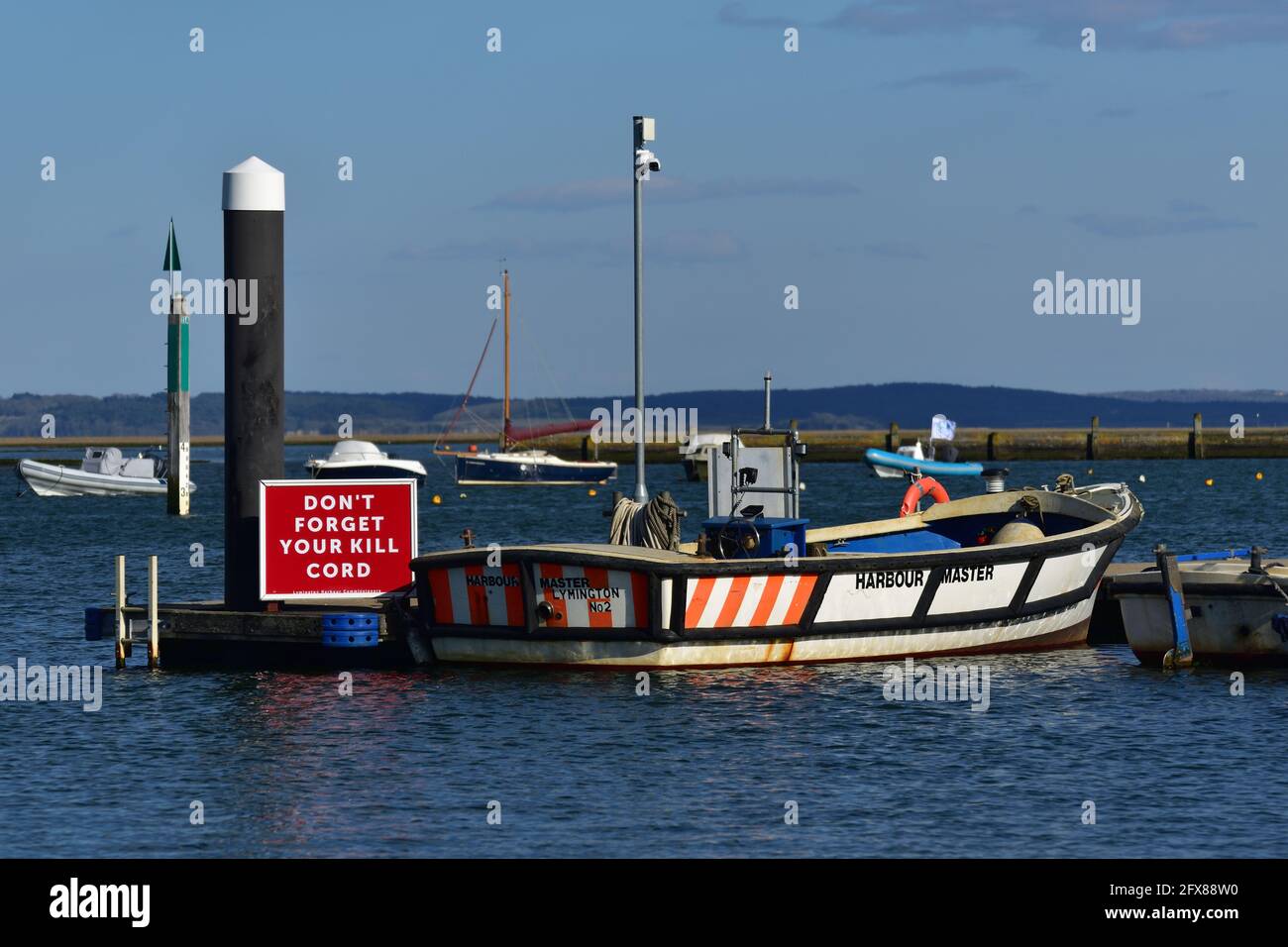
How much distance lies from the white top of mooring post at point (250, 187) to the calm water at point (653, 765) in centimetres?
648

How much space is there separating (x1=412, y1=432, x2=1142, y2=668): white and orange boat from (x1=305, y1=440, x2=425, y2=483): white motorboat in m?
90.5

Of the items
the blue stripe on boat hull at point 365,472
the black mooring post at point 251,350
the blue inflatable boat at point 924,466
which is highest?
the black mooring post at point 251,350

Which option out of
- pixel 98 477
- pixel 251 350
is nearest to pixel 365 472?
pixel 98 477

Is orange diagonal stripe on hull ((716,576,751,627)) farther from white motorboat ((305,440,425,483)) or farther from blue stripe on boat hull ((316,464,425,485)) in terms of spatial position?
blue stripe on boat hull ((316,464,425,485))

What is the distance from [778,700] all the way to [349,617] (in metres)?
5.72

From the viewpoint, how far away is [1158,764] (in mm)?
18875

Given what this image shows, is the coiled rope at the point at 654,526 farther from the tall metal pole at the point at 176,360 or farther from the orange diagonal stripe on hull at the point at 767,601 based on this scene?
the tall metal pole at the point at 176,360

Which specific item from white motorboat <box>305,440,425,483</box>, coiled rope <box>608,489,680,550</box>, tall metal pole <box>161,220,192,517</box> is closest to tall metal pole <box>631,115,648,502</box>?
coiled rope <box>608,489,680,550</box>

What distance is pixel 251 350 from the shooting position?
78.2 feet

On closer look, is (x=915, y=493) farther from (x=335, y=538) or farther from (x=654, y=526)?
(x=335, y=538)

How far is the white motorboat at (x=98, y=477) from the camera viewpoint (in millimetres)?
101312

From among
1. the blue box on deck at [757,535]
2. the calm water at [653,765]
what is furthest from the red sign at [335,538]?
the blue box on deck at [757,535]

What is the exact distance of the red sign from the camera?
78.2ft
